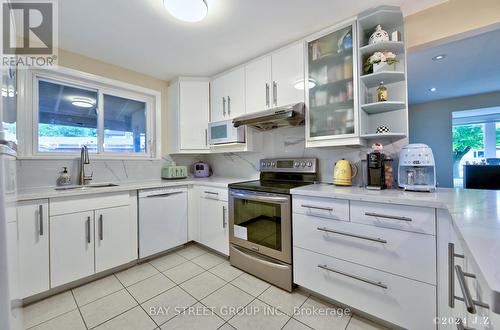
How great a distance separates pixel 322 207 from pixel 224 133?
4.93 feet

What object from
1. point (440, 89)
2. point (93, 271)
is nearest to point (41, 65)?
point (93, 271)

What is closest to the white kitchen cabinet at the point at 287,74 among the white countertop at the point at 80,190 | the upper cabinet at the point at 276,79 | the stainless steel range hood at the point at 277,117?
the upper cabinet at the point at 276,79

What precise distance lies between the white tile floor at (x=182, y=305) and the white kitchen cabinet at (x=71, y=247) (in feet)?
0.55

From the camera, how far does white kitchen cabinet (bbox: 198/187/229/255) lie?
7.20 feet

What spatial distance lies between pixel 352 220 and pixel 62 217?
2.26 m

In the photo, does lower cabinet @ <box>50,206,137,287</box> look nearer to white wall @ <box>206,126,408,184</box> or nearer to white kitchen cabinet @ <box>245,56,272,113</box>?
white wall @ <box>206,126,408,184</box>

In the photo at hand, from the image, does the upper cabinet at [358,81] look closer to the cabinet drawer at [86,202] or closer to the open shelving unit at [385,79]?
the open shelving unit at [385,79]

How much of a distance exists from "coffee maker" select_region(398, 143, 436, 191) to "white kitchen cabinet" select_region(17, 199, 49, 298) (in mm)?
2752

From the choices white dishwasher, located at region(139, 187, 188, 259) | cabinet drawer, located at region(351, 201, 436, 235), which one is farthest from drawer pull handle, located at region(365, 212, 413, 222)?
white dishwasher, located at region(139, 187, 188, 259)

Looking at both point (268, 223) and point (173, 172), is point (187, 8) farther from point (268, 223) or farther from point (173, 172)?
point (173, 172)

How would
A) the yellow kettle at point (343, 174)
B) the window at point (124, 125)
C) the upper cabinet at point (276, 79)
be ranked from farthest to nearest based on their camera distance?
the window at point (124, 125), the upper cabinet at point (276, 79), the yellow kettle at point (343, 174)

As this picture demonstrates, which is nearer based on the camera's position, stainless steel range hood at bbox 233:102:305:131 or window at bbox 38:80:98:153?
stainless steel range hood at bbox 233:102:305:131

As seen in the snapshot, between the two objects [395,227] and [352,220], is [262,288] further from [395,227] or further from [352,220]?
[395,227]

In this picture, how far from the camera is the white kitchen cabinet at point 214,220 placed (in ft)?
7.20
